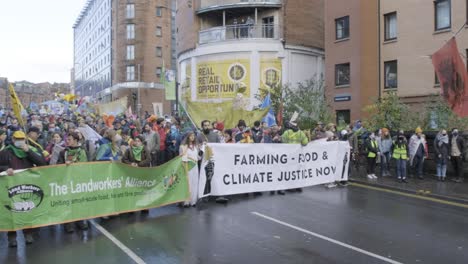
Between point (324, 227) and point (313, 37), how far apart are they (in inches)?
1166

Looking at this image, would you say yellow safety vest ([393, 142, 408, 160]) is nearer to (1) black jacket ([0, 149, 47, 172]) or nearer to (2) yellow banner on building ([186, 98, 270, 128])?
(2) yellow banner on building ([186, 98, 270, 128])

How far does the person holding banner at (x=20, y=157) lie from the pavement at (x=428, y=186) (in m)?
9.21

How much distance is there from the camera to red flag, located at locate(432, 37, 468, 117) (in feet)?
35.0

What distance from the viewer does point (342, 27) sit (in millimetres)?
29453

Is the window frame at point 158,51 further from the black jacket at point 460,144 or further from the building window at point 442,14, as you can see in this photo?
the black jacket at point 460,144

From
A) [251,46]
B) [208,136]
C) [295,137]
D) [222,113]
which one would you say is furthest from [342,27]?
[208,136]

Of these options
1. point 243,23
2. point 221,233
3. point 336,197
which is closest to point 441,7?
point 243,23

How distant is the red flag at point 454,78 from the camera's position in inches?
420

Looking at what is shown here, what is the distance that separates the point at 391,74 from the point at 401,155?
14.9 meters

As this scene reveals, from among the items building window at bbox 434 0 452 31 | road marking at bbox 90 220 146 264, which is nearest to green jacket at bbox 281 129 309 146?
road marking at bbox 90 220 146 264

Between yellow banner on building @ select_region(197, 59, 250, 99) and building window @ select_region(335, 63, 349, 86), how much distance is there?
22.5ft

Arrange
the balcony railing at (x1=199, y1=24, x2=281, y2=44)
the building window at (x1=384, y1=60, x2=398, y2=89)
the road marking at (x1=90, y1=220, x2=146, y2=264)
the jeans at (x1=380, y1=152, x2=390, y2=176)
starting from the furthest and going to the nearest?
1. the balcony railing at (x1=199, y1=24, x2=281, y2=44)
2. the building window at (x1=384, y1=60, x2=398, y2=89)
3. the jeans at (x1=380, y1=152, x2=390, y2=176)
4. the road marking at (x1=90, y1=220, x2=146, y2=264)

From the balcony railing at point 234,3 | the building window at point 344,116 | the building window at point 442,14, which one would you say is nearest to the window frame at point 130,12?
the balcony railing at point 234,3

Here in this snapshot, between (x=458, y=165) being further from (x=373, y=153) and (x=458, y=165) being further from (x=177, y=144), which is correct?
(x=177, y=144)
